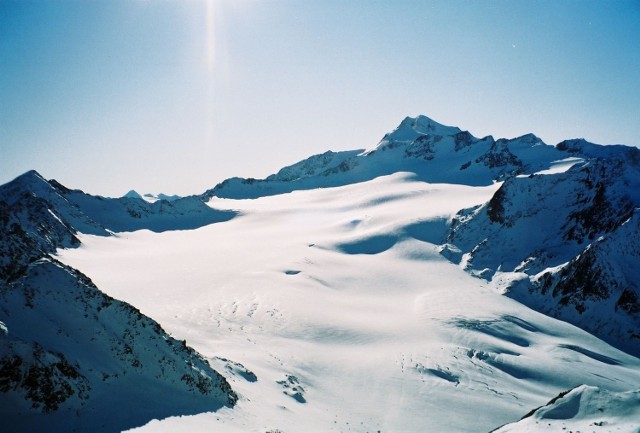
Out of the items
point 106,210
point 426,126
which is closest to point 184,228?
point 106,210

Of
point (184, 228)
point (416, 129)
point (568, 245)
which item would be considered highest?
point (416, 129)

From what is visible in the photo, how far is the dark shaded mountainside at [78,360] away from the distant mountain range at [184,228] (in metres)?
0.04

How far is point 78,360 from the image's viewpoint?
15070mm

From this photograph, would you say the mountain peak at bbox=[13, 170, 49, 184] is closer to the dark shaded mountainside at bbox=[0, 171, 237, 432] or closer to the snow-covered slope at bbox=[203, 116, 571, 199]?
the snow-covered slope at bbox=[203, 116, 571, 199]

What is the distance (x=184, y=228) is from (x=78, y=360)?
306 ft

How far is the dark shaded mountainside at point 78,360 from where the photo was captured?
43.5 feet

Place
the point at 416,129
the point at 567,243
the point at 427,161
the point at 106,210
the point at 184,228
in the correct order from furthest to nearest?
the point at 416,129, the point at 427,161, the point at 184,228, the point at 106,210, the point at 567,243

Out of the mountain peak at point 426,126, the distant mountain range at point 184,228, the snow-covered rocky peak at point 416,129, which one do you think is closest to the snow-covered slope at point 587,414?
the distant mountain range at point 184,228

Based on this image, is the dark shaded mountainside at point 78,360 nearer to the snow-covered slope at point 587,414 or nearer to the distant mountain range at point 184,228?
the distant mountain range at point 184,228

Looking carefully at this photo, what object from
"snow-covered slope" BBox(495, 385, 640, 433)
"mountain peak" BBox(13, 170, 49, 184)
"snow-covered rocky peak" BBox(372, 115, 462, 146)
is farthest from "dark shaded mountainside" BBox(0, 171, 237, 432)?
"snow-covered rocky peak" BBox(372, 115, 462, 146)

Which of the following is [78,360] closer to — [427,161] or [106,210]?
[106,210]

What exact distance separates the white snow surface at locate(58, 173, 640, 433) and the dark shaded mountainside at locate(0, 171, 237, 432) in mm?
1440

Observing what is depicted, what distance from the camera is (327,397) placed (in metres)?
24.6

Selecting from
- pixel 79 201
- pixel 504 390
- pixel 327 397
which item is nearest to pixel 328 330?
pixel 327 397
